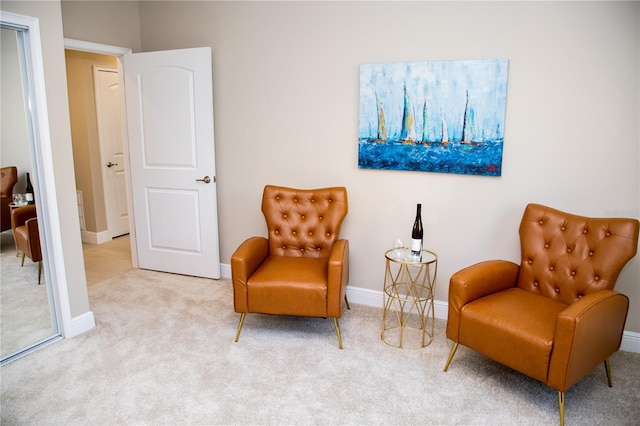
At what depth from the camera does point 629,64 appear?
2479 millimetres

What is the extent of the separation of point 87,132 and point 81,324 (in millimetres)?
2775

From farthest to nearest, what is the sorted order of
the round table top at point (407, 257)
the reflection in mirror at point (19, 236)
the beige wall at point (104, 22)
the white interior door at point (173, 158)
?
1. the white interior door at point (173, 158)
2. the beige wall at point (104, 22)
3. the round table top at point (407, 257)
4. the reflection in mirror at point (19, 236)

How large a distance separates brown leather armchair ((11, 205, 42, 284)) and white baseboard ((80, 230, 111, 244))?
2407mm

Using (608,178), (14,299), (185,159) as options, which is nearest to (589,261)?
(608,178)

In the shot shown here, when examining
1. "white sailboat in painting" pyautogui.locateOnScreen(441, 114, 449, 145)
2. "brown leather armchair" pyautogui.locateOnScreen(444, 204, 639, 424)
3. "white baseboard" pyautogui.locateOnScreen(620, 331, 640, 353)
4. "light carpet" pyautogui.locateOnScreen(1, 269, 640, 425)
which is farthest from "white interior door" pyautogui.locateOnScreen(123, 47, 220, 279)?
"white baseboard" pyautogui.locateOnScreen(620, 331, 640, 353)

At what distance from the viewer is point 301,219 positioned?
10.7ft

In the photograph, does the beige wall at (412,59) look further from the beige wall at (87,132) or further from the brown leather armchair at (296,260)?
the beige wall at (87,132)

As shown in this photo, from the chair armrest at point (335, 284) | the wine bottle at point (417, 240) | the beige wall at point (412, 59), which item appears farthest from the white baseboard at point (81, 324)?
the wine bottle at point (417, 240)

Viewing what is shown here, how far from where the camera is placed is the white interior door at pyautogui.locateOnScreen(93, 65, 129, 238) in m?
4.97

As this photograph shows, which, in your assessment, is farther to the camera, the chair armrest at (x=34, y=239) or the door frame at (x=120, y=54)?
the door frame at (x=120, y=54)

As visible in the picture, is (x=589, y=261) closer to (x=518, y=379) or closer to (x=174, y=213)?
(x=518, y=379)

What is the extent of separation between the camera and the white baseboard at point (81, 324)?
2883 mm

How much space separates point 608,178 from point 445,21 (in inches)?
55.5

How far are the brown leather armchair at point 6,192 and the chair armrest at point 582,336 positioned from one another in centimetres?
303
